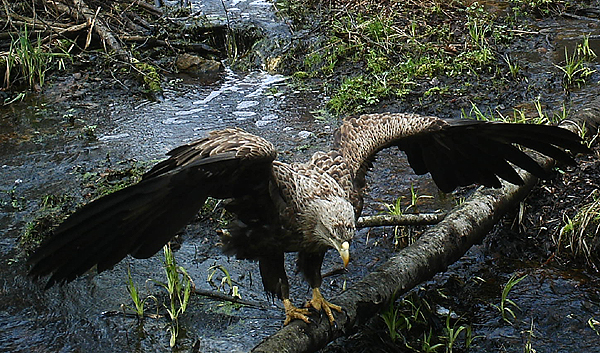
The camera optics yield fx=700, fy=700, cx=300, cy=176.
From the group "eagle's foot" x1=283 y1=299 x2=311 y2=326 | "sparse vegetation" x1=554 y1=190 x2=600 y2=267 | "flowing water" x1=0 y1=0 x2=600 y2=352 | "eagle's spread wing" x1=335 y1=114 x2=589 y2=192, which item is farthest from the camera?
"sparse vegetation" x1=554 y1=190 x2=600 y2=267

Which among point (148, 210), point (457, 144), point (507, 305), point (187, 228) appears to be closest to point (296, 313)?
point (148, 210)

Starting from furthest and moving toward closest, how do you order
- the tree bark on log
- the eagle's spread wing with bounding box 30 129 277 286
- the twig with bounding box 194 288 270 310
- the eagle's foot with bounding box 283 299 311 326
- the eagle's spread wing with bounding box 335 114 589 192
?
the twig with bounding box 194 288 270 310
the eagle's spread wing with bounding box 335 114 589 192
the eagle's foot with bounding box 283 299 311 326
the tree bark on log
the eagle's spread wing with bounding box 30 129 277 286

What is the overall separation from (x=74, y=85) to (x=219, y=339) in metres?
5.11

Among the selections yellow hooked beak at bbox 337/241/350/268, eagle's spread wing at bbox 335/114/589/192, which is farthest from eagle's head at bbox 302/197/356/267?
eagle's spread wing at bbox 335/114/589/192

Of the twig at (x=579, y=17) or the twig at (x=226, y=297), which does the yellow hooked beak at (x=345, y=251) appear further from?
the twig at (x=579, y=17)

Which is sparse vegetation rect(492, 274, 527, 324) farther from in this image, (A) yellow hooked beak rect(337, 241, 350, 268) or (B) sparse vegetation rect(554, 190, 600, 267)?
(A) yellow hooked beak rect(337, 241, 350, 268)

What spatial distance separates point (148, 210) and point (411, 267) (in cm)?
159

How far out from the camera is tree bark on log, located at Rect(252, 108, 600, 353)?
3.41 m

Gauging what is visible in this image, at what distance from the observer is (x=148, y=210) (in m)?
2.90

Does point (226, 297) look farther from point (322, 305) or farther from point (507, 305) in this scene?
point (507, 305)

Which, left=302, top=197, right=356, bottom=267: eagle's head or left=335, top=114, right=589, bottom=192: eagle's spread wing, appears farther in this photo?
left=335, top=114, right=589, bottom=192: eagle's spread wing

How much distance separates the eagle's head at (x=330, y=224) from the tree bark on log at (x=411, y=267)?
1.41 ft

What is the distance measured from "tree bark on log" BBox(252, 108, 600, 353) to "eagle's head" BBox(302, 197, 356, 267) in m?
0.43

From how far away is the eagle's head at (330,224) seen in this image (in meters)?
3.16
